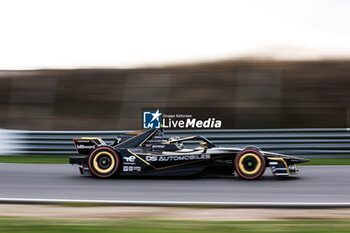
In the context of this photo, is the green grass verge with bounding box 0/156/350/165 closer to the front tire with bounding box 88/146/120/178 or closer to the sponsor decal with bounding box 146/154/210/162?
the front tire with bounding box 88/146/120/178

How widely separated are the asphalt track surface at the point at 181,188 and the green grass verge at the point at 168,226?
1271 mm

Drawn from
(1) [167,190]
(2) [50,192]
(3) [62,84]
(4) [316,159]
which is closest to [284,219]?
(1) [167,190]

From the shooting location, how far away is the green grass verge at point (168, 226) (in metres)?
4.14

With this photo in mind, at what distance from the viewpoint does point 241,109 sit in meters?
16.4

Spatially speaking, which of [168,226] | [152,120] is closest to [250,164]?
[152,120]

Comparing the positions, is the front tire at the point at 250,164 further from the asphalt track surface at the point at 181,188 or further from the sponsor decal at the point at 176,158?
the sponsor decal at the point at 176,158

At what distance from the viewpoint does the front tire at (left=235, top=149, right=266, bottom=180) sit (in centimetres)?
735

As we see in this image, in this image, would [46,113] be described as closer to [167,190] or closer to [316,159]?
[316,159]

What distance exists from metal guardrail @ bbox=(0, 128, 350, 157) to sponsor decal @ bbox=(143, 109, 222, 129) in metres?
1.31

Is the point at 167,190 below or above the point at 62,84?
below

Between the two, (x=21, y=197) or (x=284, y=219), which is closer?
(x=284, y=219)

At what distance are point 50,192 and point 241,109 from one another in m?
10.9

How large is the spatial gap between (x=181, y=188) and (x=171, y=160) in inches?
38.5

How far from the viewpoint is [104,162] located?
7.79m
